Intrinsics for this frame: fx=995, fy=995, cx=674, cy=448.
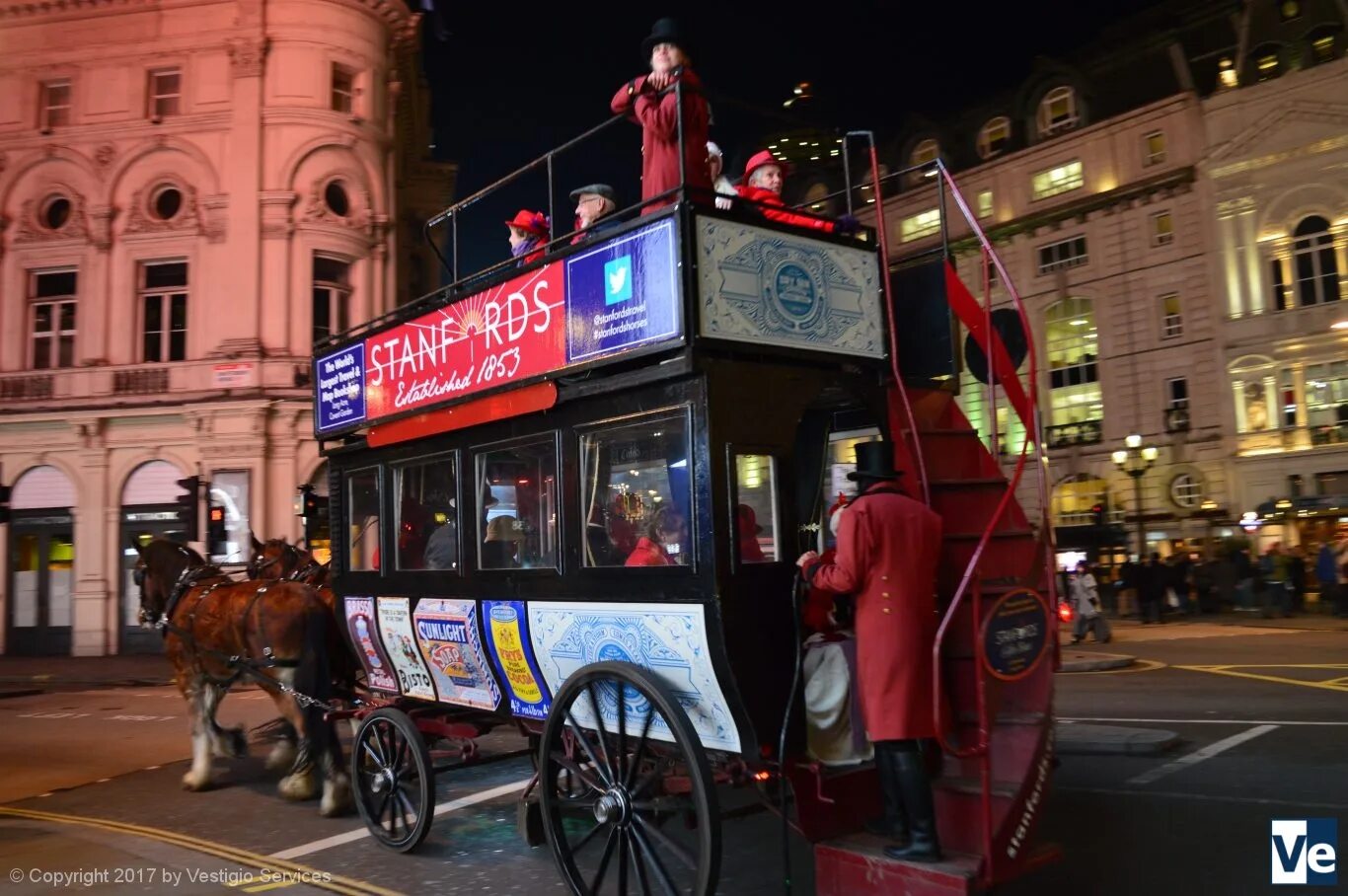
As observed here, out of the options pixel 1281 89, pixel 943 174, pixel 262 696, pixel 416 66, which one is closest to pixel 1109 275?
pixel 1281 89

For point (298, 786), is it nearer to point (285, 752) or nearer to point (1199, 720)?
point (285, 752)

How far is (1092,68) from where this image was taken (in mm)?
34312

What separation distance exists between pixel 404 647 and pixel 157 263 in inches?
832

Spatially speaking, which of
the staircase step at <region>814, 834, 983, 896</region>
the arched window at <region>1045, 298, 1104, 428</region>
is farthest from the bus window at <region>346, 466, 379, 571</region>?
the arched window at <region>1045, 298, 1104, 428</region>

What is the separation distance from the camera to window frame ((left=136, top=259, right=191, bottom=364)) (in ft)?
77.3

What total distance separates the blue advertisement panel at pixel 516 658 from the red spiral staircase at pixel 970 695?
170 centimetres

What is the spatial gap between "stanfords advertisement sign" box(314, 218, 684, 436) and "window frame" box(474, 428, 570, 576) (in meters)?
0.32

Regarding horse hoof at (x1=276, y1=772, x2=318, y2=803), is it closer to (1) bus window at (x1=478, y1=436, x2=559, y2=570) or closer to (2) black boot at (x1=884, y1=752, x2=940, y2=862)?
(1) bus window at (x1=478, y1=436, x2=559, y2=570)

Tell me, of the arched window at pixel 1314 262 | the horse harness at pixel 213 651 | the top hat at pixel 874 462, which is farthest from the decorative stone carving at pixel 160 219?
the arched window at pixel 1314 262

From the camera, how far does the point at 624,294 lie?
4754mm

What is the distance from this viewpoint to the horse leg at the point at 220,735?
27.2ft

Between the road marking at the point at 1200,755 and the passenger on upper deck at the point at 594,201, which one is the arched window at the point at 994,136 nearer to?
the road marking at the point at 1200,755

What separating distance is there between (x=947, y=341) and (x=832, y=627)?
182cm

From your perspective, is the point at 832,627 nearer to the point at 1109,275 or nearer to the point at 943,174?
the point at 943,174
